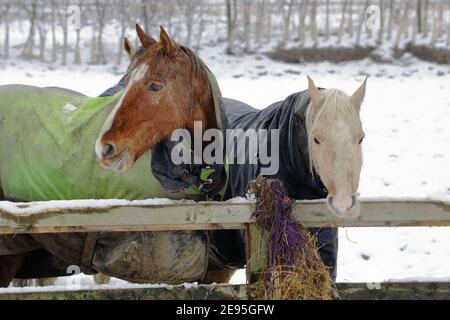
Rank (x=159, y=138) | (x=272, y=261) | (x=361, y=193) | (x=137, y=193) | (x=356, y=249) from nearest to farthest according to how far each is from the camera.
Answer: (x=272, y=261)
(x=159, y=138)
(x=137, y=193)
(x=356, y=249)
(x=361, y=193)

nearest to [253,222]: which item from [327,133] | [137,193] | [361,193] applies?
[327,133]

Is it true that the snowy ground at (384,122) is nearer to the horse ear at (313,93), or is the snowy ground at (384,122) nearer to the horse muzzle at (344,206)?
the horse muzzle at (344,206)

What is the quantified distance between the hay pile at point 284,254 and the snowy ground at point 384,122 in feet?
0.89

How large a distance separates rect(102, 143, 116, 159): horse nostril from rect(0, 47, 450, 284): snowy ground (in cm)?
109

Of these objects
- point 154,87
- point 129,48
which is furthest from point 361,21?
point 154,87

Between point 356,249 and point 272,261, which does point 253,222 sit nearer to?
point 272,261

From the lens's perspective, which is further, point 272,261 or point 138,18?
point 138,18

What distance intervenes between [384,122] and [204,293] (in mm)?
7682

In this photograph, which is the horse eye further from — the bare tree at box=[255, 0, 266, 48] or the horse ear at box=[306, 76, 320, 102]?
the bare tree at box=[255, 0, 266, 48]

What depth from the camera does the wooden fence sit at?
3047 mm

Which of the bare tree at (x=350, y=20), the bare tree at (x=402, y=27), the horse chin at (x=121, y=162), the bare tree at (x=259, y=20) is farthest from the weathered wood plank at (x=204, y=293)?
the bare tree at (x=350, y=20)

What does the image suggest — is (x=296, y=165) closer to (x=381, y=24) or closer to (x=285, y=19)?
(x=381, y=24)

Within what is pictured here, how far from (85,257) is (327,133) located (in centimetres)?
148

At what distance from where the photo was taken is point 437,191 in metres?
7.19
